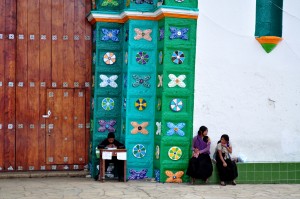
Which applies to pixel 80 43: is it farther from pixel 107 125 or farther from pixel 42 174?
pixel 42 174

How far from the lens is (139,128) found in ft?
33.3

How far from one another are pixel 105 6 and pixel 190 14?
1582 millimetres

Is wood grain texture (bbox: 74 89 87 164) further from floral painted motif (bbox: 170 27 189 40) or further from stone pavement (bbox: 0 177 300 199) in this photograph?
floral painted motif (bbox: 170 27 189 40)

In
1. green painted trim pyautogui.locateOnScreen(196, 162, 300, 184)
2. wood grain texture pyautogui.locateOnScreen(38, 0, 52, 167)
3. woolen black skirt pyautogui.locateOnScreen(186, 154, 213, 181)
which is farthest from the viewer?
wood grain texture pyautogui.locateOnScreen(38, 0, 52, 167)

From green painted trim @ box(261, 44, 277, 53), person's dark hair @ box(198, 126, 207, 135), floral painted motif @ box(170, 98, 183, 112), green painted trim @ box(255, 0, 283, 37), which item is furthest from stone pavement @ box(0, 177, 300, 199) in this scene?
green painted trim @ box(255, 0, 283, 37)

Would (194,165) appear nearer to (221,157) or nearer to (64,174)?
(221,157)

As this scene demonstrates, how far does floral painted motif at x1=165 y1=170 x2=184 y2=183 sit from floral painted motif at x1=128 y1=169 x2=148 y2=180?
459mm

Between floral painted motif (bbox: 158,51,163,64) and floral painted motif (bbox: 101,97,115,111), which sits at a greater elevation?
floral painted motif (bbox: 158,51,163,64)

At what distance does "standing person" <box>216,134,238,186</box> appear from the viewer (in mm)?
9820

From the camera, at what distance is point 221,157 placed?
983cm

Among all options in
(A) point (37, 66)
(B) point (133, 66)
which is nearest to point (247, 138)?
(B) point (133, 66)

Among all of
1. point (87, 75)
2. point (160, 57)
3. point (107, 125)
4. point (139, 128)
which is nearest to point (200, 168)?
point (139, 128)

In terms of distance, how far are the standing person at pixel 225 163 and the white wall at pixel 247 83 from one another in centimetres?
26

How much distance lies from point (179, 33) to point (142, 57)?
772 mm
